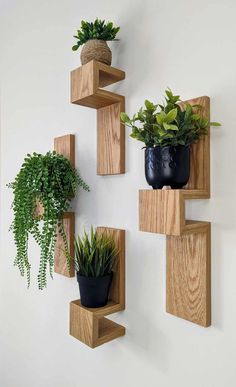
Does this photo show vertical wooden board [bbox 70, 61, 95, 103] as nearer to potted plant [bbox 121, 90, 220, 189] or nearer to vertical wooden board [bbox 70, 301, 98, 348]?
potted plant [bbox 121, 90, 220, 189]

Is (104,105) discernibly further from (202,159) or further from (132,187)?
(202,159)

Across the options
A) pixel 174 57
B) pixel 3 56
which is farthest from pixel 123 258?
pixel 3 56

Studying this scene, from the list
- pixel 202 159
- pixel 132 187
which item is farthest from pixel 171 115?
pixel 132 187

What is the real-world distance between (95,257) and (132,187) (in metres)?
0.25

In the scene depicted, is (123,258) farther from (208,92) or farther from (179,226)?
(208,92)

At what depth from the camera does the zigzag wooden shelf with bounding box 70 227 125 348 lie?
2.78 feet

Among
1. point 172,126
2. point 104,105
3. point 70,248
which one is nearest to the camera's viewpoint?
point 172,126

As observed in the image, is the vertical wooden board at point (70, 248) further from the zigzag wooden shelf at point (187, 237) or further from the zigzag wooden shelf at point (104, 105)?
the zigzag wooden shelf at point (187, 237)

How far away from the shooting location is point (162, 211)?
662 millimetres

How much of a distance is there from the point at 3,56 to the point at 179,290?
1653 mm

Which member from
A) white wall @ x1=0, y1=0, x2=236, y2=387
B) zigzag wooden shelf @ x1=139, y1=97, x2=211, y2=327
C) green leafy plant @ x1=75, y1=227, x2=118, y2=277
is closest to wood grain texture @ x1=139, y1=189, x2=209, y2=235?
zigzag wooden shelf @ x1=139, y1=97, x2=211, y2=327

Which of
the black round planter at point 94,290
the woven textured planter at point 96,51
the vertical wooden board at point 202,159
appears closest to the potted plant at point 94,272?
the black round planter at point 94,290

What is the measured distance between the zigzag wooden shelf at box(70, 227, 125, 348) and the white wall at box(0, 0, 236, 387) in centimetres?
3

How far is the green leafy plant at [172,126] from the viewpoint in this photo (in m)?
0.65
